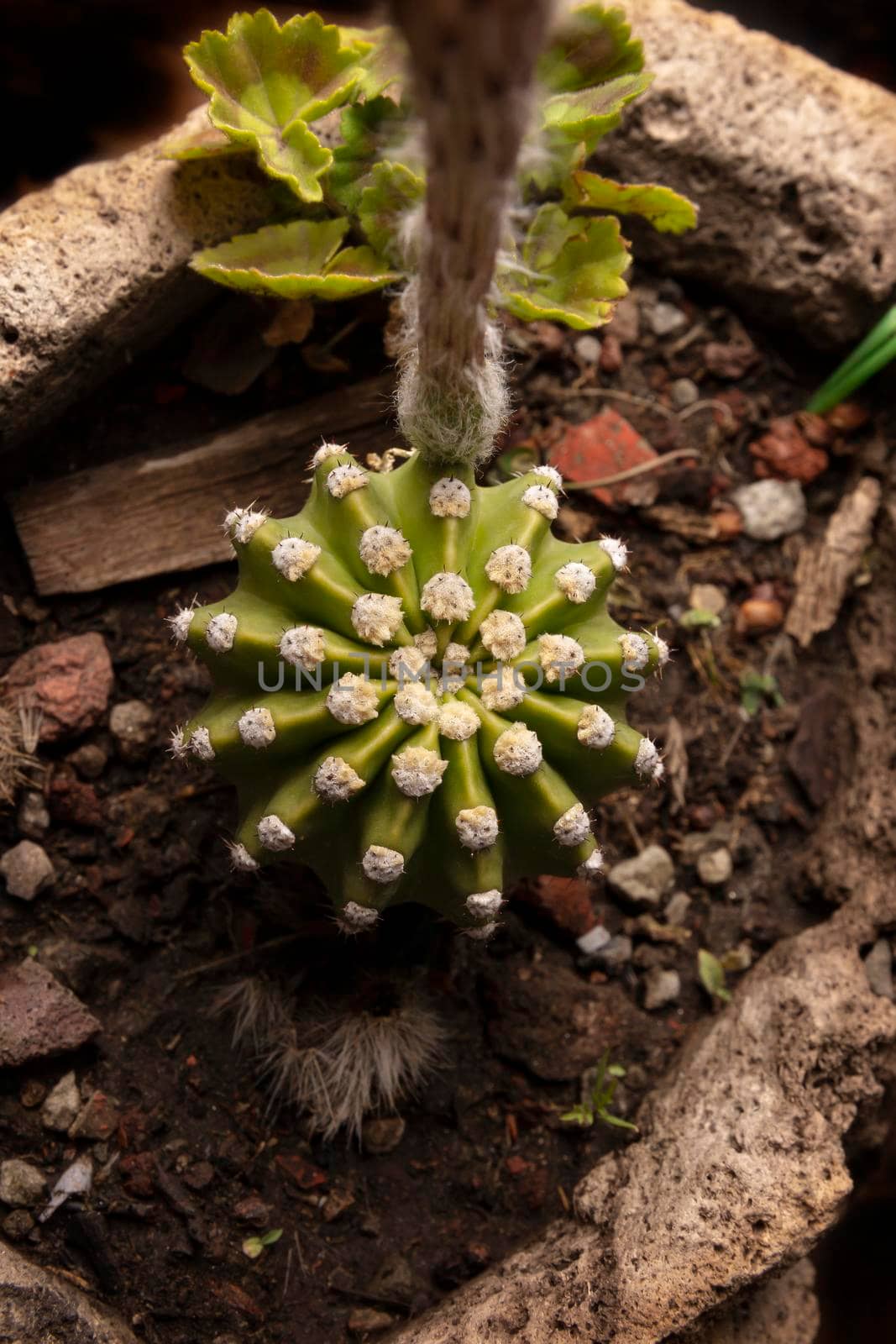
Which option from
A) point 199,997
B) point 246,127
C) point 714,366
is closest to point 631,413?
point 714,366

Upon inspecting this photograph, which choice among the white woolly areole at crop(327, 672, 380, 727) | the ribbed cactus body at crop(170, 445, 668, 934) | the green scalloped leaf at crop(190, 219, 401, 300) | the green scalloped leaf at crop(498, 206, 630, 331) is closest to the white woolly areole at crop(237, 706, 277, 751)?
the ribbed cactus body at crop(170, 445, 668, 934)

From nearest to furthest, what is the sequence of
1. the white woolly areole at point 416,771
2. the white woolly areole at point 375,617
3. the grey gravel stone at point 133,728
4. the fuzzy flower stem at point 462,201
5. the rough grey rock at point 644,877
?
the fuzzy flower stem at point 462,201 → the white woolly areole at point 416,771 → the white woolly areole at point 375,617 → the grey gravel stone at point 133,728 → the rough grey rock at point 644,877

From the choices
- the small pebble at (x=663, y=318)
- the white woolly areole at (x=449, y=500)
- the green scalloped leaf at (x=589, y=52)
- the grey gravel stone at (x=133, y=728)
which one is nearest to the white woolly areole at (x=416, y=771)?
the white woolly areole at (x=449, y=500)

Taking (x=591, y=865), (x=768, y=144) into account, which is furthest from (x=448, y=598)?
(x=768, y=144)

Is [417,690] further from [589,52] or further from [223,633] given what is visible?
[589,52]

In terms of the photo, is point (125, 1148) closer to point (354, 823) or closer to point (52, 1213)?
point (52, 1213)

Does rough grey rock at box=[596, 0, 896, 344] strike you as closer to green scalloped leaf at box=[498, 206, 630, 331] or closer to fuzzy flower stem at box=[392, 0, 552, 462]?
green scalloped leaf at box=[498, 206, 630, 331]

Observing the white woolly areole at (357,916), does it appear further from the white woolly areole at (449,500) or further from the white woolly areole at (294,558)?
the white woolly areole at (449,500)

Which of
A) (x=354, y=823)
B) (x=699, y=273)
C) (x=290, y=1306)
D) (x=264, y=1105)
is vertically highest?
(x=699, y=273)
